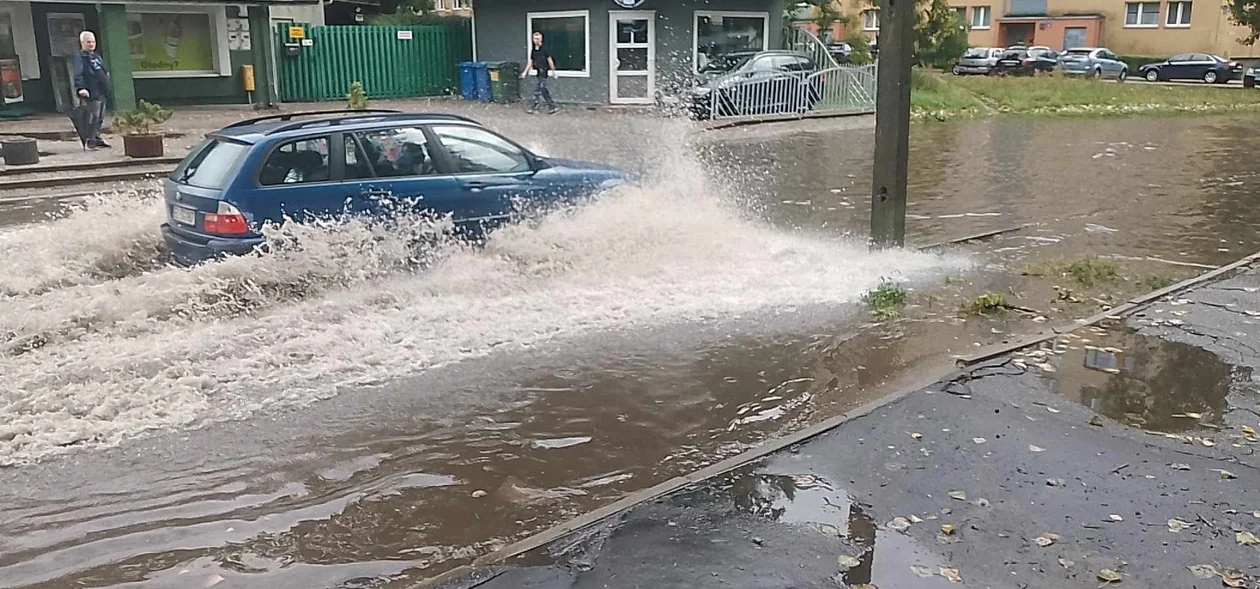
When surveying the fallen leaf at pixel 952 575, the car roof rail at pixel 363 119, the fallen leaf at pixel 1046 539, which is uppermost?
the car roof rail at pixel 363 119

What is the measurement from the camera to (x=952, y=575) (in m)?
4.14

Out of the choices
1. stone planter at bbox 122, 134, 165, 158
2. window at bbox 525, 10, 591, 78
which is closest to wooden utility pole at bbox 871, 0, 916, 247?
stone planter at bbox 122, 134, 165, 158

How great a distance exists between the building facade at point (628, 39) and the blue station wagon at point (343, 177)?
55.8 ft

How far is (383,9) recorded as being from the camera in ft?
122

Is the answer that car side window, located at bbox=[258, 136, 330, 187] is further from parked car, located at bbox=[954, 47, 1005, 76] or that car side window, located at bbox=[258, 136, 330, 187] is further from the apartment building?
the apartment building

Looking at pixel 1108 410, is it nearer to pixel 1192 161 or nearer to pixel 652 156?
pixel 652 156

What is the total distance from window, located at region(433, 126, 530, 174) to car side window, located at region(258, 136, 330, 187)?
42.4 inches

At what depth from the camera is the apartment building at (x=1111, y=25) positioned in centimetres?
5109

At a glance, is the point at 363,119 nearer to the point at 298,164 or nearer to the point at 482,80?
the point at 298,164

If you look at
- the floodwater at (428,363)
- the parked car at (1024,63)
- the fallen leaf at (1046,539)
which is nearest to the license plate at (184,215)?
the floodwater at (428,363)

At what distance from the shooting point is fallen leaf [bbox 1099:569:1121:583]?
409 cm

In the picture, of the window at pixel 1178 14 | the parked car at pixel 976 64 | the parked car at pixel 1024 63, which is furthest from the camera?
the window at pixel 1178 14

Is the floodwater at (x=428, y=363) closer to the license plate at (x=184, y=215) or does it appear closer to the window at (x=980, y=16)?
the license plate at (x=184, y=215)

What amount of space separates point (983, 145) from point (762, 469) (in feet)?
56.4
